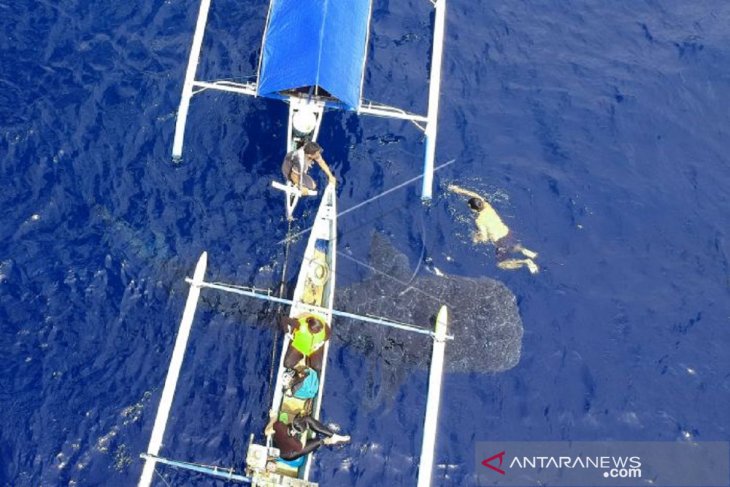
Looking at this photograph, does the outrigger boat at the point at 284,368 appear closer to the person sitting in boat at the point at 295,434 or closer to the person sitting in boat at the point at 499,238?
the person sitting in boat at the point at 295,434

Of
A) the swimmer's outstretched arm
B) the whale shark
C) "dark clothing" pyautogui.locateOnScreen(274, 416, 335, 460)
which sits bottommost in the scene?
"dark clothing" pyautogui.locateOnScreen(274, 416, 335, 460)

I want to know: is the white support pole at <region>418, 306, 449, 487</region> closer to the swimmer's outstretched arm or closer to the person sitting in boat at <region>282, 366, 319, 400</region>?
the person sitting in boat at <region>282, 366, 319, 400</region>

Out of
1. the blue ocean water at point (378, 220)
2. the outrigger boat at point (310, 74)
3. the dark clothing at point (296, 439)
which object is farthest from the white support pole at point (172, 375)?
the outrigger boat at point (310, 74)

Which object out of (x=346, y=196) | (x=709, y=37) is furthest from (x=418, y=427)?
(x=709, y=37)

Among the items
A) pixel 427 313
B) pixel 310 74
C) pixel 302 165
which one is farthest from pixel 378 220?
pixel 310 74

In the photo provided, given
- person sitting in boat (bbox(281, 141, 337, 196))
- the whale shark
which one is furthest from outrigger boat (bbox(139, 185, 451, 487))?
the whale shark

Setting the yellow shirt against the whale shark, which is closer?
the whale shark
